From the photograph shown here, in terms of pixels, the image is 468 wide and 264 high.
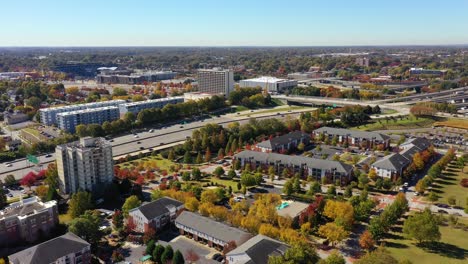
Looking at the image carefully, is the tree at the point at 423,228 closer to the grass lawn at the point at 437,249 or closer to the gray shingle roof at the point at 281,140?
the grass lawn at the point at 437,249

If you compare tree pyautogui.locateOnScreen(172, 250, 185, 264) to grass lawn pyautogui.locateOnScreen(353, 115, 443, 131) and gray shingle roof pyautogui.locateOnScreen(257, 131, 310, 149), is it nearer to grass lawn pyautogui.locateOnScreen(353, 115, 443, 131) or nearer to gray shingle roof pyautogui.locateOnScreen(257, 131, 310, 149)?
gray shingle roof pyautogui.locateOnScreen(257, 131, 310, 149)

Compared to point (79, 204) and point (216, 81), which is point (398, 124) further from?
point (79, 204)

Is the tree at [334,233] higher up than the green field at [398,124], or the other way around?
the green field at [398,124]

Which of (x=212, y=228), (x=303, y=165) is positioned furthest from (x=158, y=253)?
(x=303, y=165)

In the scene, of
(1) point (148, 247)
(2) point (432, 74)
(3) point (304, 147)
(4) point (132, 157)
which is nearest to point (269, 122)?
(3) point (304, 147)

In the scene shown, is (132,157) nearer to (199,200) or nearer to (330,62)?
(199,200)

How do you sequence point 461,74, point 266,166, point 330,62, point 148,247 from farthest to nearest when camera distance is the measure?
point 330,62
point 461,74
point 266,166
point 148,247

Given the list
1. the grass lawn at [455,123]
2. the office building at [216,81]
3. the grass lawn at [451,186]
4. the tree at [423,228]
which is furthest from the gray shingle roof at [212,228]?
the office building at [216,81]
